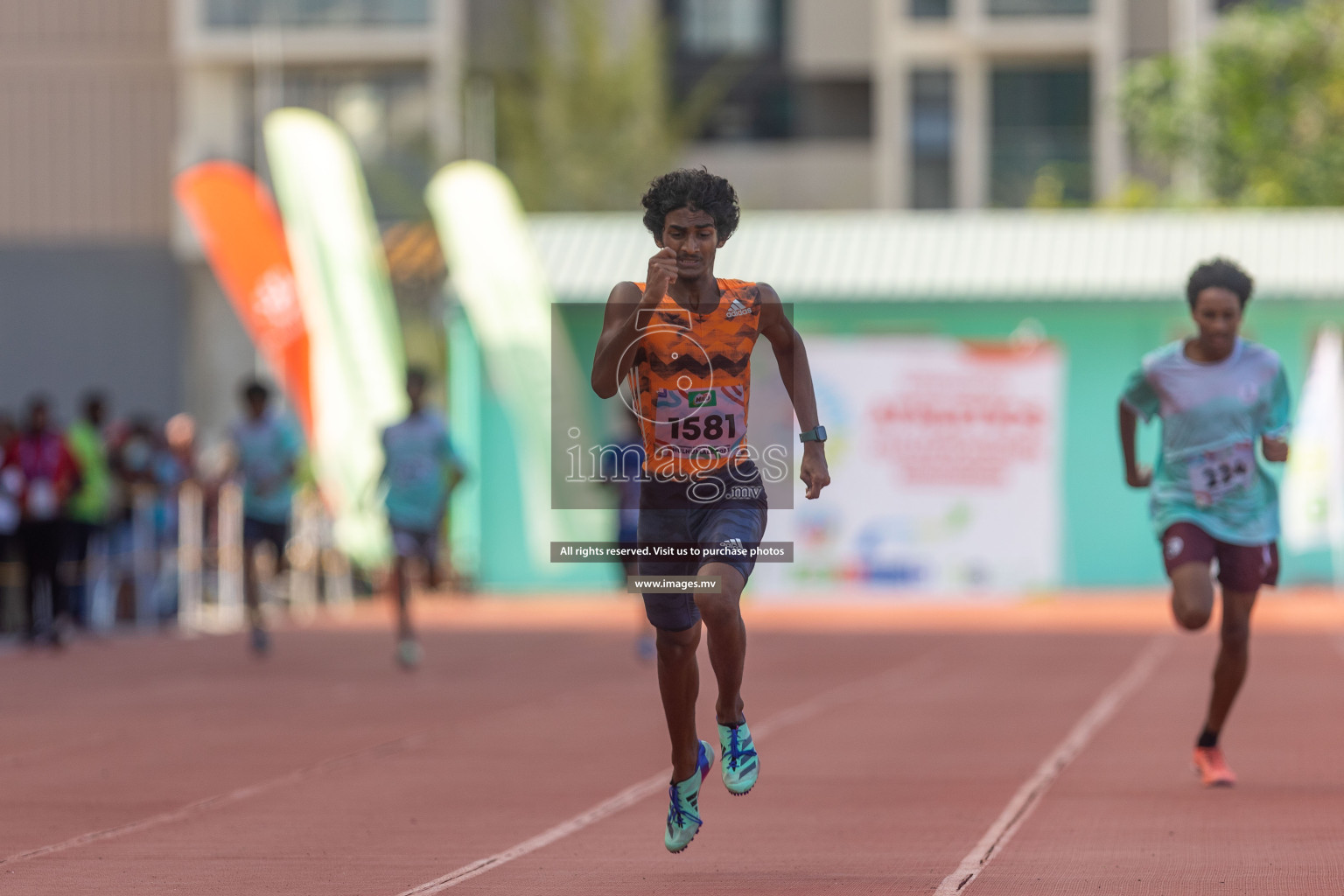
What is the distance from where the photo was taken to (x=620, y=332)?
6859 mm

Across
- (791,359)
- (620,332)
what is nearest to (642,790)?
(791,359)

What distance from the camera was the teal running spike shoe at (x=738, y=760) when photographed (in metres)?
6.98

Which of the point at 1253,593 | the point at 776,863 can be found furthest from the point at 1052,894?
the point at 1253,593

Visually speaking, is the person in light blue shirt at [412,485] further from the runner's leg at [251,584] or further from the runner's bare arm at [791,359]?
the runner's bare arm at [791,359]

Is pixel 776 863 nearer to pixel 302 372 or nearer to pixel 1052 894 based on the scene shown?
pixel 1052 894

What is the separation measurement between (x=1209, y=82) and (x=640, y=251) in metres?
15.3

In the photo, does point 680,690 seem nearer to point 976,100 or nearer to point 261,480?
point 261,480

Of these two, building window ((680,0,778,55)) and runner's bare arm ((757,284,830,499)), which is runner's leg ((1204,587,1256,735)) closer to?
runner's bare arm ((757,284,830,499))

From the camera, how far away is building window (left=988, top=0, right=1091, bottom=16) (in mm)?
47344

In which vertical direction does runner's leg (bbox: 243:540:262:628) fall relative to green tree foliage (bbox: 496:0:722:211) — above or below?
below

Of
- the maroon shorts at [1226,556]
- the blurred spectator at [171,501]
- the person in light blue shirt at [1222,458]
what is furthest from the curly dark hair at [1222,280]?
the blurred spectator at [171,501]

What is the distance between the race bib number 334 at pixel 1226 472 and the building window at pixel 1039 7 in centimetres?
3960

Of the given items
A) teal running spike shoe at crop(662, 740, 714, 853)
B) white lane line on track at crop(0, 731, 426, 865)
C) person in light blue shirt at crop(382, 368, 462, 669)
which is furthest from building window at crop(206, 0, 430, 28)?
teal running spike shoe at crop(662, 740, 714, 853)

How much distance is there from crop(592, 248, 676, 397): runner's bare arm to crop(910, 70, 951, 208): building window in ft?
138
